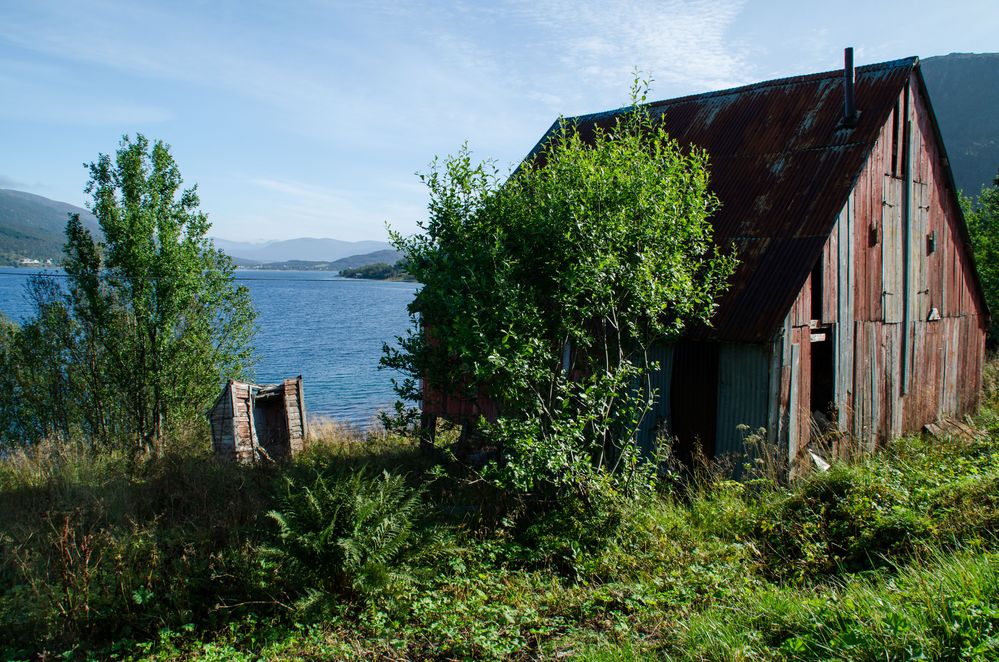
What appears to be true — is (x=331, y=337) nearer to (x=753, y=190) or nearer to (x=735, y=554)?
(x=753, y=190)

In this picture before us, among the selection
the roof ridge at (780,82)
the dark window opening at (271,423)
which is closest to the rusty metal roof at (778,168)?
the roof ridge at (780,82)

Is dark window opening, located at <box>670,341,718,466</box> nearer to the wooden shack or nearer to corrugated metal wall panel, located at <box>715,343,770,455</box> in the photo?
corrugated metal wall panel, located at <box>715,343,770,455</box>

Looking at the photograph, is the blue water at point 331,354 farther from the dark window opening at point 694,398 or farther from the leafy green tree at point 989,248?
the leafy green tree at point 989,248

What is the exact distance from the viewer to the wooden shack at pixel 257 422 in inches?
519

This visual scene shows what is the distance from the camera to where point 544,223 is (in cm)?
816

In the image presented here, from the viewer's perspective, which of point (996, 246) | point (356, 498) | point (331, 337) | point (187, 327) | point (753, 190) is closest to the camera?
point (356, 498)

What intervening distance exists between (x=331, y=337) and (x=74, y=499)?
41886mm

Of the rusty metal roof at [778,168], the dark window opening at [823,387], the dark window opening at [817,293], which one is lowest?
the dark window opening at [823,387]

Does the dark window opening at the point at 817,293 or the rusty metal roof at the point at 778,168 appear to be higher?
the rusty metal roof at the point at 778,168

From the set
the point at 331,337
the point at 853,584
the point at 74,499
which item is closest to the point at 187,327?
the point at 74,499

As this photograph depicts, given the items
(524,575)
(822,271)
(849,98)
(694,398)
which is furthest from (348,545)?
(849,98)

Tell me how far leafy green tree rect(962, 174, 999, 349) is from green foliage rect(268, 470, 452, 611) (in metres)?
27.1

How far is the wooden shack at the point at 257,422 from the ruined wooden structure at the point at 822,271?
298 cm

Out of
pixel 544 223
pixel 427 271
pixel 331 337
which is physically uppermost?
pixel 544 223
